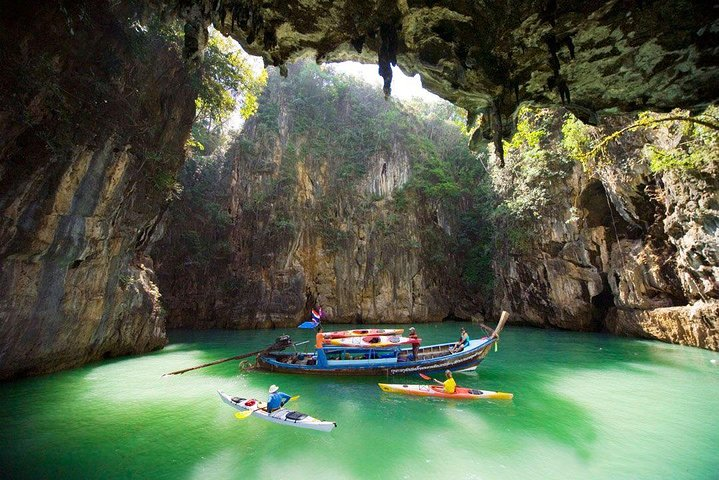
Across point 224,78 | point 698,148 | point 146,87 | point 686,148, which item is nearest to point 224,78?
point 224,78

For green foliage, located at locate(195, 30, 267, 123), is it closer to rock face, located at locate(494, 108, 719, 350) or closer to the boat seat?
rock face, located at locate(494, 108, 719, 350)

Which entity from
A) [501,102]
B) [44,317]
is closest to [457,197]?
[501,102]

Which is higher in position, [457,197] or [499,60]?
[457,197]

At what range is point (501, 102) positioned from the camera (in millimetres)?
5012

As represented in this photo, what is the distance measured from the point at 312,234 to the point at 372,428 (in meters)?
16.9

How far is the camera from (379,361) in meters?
9.41

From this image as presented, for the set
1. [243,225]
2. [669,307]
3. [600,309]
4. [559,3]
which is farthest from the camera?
[243,225]

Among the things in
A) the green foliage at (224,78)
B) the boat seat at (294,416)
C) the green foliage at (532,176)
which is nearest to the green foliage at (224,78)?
the green foliage at (224,78)

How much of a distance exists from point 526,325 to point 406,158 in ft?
44.6

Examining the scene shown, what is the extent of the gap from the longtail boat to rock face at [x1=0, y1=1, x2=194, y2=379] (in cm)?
557

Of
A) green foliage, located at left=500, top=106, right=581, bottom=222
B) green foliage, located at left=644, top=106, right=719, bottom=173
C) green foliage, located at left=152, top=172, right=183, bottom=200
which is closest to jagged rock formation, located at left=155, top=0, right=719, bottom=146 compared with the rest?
green foliage, located at left=644, top=106, right=719, bottom=173

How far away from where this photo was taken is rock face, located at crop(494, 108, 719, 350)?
10219 mm

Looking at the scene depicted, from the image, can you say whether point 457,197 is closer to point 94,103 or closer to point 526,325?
point 526,325

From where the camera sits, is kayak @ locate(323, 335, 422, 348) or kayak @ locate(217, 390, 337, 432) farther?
kayak @ locate(323, 335, 422, 348)
